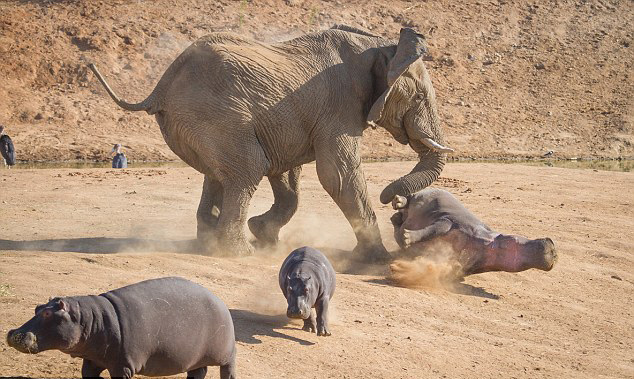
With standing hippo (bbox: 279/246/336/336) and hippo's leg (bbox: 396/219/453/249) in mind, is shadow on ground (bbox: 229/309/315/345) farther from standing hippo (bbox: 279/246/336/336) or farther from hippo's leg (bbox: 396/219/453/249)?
hippo's leg (bbox: 396/219/453/249)

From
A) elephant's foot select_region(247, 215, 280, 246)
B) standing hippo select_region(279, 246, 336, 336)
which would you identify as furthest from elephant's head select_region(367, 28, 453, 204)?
standing hippo select_region(279, 246, 336, 336)

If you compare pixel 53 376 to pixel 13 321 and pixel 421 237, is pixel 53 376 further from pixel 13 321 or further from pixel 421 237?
pixel 421 237

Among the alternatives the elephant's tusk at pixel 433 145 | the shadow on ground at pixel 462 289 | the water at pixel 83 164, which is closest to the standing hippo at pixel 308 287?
the shadow on ground at pixel 462 289

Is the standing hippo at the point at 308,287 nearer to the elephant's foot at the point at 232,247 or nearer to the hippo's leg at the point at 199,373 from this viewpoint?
the hippo's leg at the point at 199,373

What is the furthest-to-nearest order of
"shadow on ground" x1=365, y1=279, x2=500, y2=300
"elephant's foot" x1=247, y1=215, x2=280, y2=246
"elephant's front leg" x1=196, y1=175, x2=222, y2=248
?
"elephant's foot" x1=247, y1=215, x2=280, y2=246, "elephant's front leg" x1=196, y1=175, x2=222, y2=248, "shadow on ground" x1=365, y1=279, x2=500, y2=300

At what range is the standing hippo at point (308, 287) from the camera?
7.80 meters

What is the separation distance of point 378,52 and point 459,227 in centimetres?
224

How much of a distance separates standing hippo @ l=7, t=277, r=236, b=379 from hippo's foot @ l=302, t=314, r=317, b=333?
166 cm

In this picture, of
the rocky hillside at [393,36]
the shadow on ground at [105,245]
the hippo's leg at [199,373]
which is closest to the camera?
the hippo's leg at [199,373]

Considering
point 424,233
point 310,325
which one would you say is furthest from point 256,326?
point 424,233

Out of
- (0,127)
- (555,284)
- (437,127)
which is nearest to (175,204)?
(437,127)

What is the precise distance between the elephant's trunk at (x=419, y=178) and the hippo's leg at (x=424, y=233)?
1.03 meters

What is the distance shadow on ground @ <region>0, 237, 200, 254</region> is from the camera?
36.2 ft

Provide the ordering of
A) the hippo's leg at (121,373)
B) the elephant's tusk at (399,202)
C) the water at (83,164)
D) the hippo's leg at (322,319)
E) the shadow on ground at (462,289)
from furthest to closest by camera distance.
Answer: the water at (83,164)
the elephant's tusk at (399,202)
the shadow on ground at (462,289)
the hippo's leg at (322,319)
the hippo's leg at (121,373)
